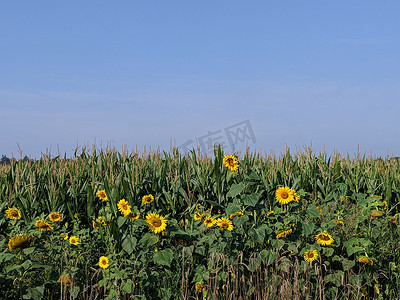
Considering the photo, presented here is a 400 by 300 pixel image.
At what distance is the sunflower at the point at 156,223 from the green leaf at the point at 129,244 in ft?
0.68

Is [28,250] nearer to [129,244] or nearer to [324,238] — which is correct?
[129,244]

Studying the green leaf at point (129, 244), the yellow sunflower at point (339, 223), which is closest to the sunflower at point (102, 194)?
the green leaf at point (129, 244)

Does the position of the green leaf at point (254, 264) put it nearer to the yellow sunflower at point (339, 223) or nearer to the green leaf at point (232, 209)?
the green leaf at point (232, 209)

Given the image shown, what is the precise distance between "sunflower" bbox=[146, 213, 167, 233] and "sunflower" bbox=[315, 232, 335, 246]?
5.10 feet

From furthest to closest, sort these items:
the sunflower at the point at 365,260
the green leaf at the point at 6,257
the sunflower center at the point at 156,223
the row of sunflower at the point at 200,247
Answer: the sunflower at the point at 365,260 < the sunflower center at the point at 156,223 < the row of sunflower at the point at 200,247 < the green leaf at the point at 6,257

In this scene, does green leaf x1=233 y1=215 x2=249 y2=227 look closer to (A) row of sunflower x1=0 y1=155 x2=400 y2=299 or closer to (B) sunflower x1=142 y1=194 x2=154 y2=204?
(A) row of sunflower x1=0 y1=155 x2=400 y2=299

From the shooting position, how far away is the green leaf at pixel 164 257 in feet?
11.4

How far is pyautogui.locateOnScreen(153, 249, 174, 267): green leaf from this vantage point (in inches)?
136

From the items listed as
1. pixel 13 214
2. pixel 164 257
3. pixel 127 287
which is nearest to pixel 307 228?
pixel 164 257

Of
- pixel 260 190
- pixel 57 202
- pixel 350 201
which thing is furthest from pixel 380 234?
pixel 57 202

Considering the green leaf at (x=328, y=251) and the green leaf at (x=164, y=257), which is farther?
the green leaf at (x=328, y=251)

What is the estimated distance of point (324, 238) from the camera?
402cm

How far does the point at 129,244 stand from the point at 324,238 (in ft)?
6.32

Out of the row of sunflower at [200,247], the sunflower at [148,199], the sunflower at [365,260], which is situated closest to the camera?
the row of sunflower at [200,247]
